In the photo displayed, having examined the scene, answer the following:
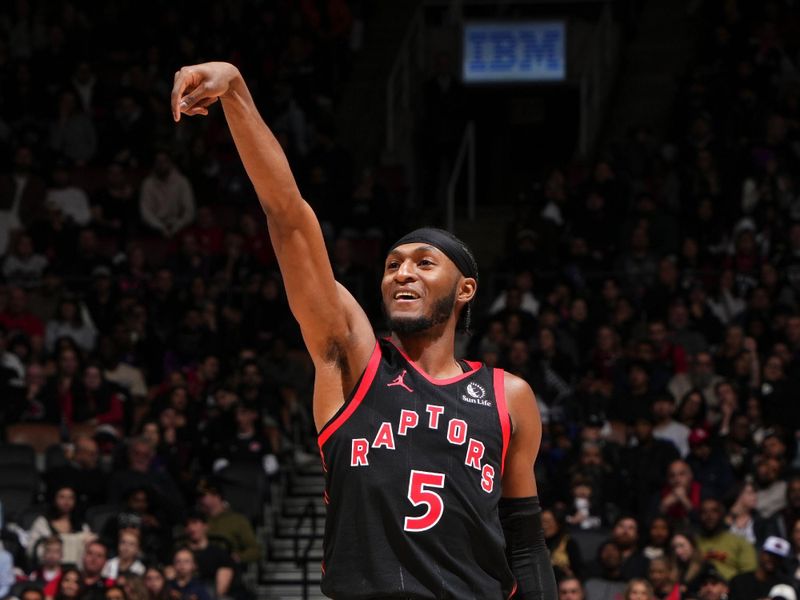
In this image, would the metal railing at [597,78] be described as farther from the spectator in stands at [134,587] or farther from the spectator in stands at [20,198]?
the spectator in stands at [134,587]

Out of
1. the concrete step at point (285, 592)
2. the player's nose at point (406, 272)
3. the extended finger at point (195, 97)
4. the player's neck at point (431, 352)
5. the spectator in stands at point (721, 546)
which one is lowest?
the concrete step at point (285, 592)

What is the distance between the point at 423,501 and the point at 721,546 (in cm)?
823

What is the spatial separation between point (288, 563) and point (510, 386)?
28.5 feet

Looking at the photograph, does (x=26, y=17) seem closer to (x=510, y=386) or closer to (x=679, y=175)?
(x=679, y=175)

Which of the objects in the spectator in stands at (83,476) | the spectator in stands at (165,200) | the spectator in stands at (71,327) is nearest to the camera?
the spectator in stands at (83,476)

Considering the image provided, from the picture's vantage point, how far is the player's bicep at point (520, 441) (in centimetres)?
412

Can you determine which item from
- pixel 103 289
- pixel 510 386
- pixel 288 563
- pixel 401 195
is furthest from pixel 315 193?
pixel 510 386

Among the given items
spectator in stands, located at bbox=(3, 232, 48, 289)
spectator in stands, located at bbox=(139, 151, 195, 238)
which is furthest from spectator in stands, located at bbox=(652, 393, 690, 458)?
spectator in stands, located at bbox=(3, 232, 48, 289)

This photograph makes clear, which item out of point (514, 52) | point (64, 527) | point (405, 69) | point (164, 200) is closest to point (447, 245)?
point (64, 527)

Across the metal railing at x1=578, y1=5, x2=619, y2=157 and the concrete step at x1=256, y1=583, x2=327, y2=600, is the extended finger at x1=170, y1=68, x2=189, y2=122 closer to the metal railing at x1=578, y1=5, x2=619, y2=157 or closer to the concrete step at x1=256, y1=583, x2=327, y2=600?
the concrete step at x1=256, y1=583, x2=327, y2=600

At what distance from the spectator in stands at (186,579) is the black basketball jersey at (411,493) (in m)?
7.28

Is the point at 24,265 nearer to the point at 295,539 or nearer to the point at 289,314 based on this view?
the point at 289,314

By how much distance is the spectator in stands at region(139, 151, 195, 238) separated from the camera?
15672 millimetres

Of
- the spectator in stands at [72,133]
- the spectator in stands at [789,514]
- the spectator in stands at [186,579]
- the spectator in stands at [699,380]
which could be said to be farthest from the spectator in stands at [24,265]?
the spectator in stands at [789,514]
